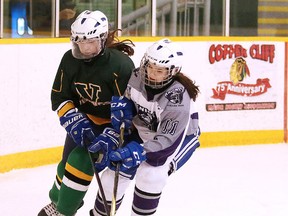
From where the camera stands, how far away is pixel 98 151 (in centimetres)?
305

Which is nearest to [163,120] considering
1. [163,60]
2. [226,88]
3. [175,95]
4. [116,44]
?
[175,95]

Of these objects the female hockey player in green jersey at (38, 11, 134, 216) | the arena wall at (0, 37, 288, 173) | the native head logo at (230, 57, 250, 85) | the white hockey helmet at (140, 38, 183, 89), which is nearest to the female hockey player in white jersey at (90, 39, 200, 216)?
the white hockey helmet at (140, 38, 183, 89)

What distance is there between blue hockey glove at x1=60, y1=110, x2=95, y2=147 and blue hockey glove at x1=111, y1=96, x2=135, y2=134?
138 millimetres

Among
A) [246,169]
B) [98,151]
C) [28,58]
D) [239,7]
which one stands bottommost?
[246,169]

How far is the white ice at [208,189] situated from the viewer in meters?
4.09

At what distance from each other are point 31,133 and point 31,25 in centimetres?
88

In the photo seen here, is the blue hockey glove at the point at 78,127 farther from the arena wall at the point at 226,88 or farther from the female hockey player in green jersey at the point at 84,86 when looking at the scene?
the arena wall at the point at 226,88

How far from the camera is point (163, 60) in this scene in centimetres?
282

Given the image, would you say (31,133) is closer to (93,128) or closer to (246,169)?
(246,169)

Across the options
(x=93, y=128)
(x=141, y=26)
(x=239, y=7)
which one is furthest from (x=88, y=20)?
(x=239, y=7)

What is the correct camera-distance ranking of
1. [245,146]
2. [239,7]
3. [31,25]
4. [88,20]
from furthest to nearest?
[239,7], [245,146], [31,25], [88,20]

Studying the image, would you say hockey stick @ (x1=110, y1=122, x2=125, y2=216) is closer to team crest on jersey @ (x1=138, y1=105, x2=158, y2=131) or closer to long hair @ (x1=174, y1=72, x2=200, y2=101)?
team crest on jersey @ (x1=138, y1=105, x2=158, y2=131)

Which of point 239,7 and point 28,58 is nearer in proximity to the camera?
point 28,58

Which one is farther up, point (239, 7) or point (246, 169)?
point (239, 7)
